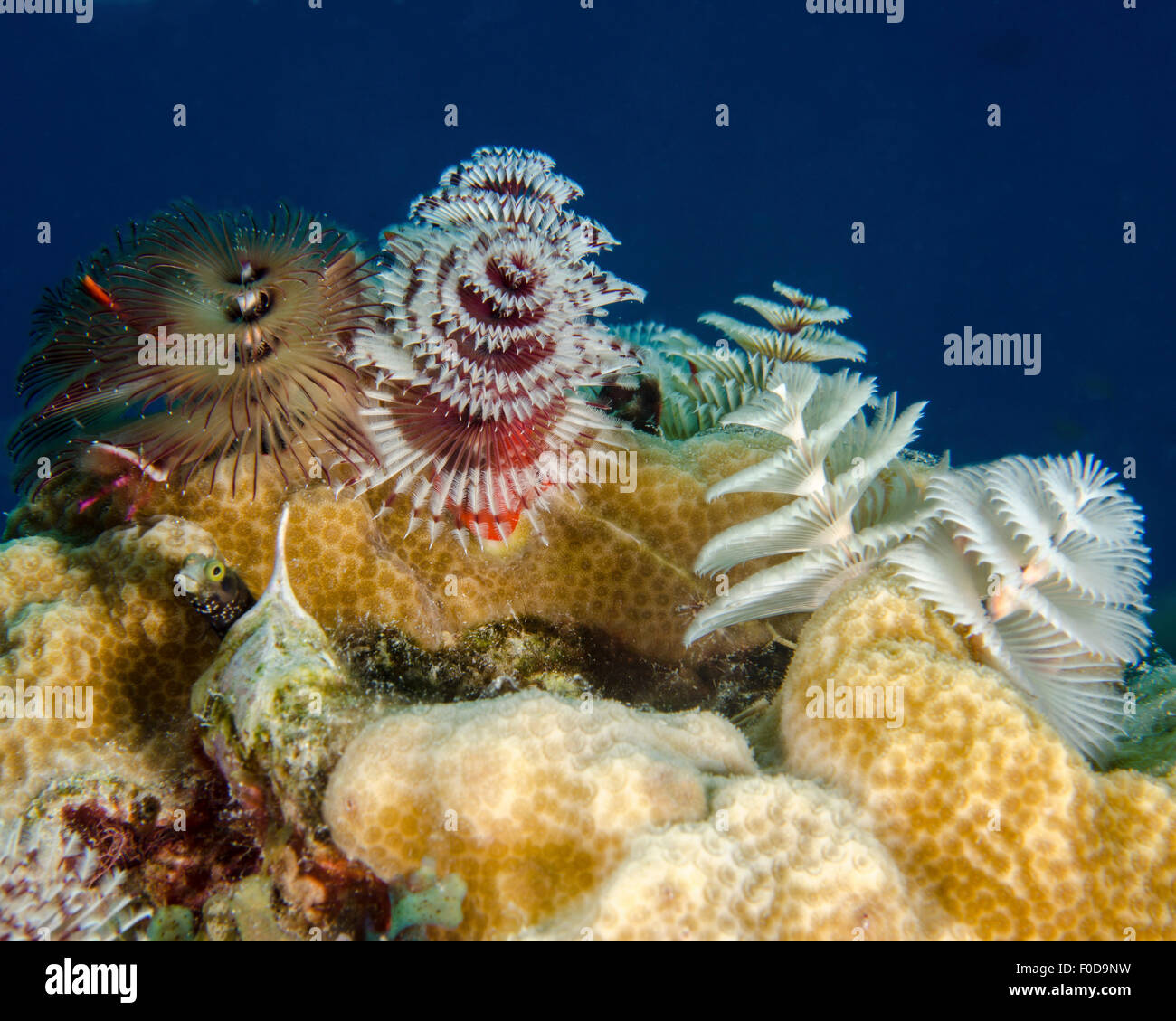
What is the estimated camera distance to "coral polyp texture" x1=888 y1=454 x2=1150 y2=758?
2.67 meters

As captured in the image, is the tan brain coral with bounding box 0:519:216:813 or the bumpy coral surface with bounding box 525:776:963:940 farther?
the tan brain coral with bounding box 0:519:216:813

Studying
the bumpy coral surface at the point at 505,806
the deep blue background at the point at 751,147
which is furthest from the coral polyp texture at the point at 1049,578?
the deep blue background at the point at 751,147

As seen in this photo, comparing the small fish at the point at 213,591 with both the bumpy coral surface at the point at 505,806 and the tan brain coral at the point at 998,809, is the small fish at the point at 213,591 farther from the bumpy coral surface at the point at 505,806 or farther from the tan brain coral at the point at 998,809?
the tan brain coral at the point at 998,809

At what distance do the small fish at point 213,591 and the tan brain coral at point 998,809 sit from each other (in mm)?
2627

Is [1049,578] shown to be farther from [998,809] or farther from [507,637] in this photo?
[507,637]

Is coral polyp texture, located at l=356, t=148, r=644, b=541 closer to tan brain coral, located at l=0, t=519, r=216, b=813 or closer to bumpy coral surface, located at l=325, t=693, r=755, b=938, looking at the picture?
tan brain coral, located at l=0, t=519, r=216, b=813

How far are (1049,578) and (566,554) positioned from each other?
227cm

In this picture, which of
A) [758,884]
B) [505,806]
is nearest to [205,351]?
[505,806]

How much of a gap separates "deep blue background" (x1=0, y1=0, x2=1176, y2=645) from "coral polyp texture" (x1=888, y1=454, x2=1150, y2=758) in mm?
42772

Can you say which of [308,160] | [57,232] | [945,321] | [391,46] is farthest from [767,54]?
[57,232]

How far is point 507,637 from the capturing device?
3.54m

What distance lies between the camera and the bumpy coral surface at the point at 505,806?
2.13 metres

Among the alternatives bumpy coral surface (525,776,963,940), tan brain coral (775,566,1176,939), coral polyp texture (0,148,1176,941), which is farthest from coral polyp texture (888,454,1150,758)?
bumpy coral surface (525,776,963,940)

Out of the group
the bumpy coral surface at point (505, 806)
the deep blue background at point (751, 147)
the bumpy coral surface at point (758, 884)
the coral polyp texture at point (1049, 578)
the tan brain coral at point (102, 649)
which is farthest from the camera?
the deep blue background at point (751, 147)
